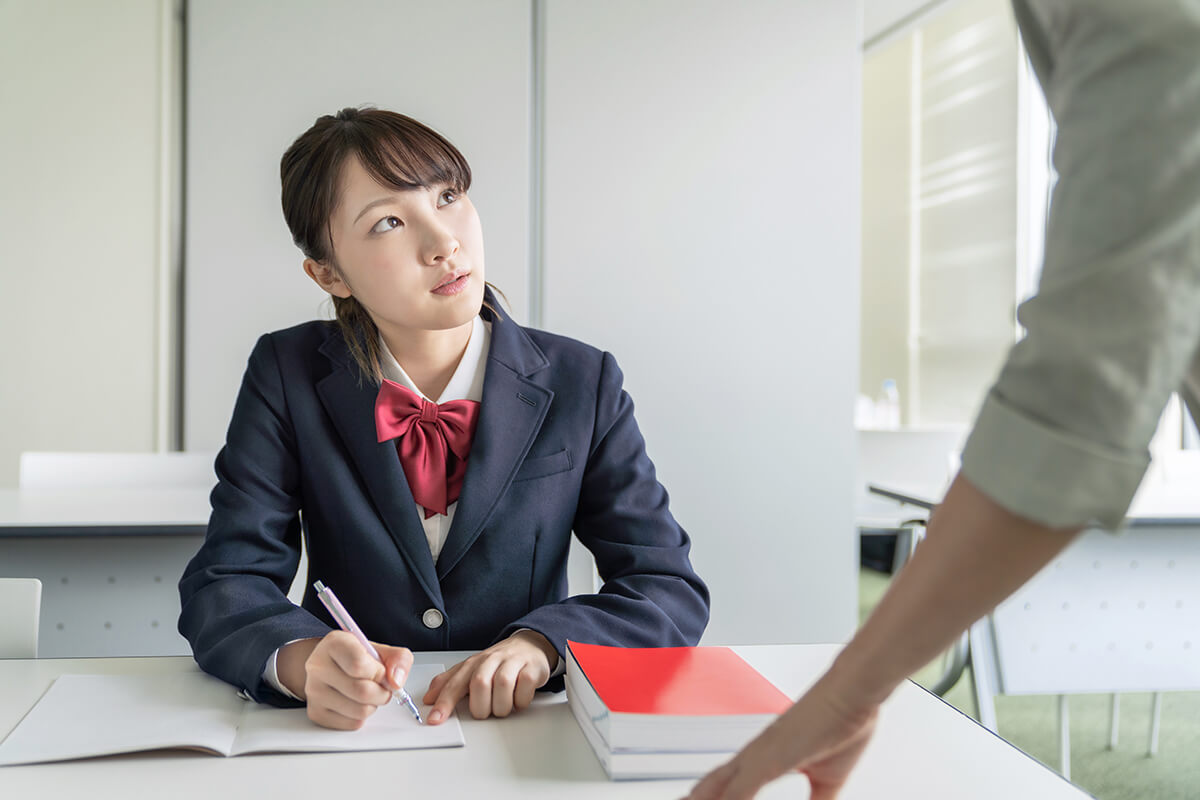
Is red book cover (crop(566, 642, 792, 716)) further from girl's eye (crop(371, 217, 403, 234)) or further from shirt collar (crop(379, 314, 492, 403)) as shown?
girl's eye (crop(371, 217, 403, 234))

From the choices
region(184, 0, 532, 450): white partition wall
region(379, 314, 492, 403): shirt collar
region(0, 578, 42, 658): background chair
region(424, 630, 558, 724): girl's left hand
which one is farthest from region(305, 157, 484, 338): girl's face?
region(184, 0, 532, 450): white partition wall

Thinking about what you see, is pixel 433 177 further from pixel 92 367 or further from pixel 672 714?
pixel 92 367

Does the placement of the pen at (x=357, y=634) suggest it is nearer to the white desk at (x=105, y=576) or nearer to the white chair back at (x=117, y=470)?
the white desk at (x=105, y=576)

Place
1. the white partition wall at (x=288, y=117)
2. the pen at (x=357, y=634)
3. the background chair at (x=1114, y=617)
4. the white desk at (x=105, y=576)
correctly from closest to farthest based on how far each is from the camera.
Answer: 1. the pen at (x=357, y=634)
2. the white desk at (x=105, y=576)
3. the background chair at (x=1114, y=617)
4. the white partition wall at (x=288, y=117)

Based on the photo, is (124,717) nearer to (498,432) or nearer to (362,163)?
(498,432)

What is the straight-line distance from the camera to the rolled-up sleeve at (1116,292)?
39cm

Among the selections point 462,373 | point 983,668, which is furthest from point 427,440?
point 983,668

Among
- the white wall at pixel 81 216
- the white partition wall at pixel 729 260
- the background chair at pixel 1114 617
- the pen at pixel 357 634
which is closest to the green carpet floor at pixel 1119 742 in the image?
the background chair at pixel 1114 617

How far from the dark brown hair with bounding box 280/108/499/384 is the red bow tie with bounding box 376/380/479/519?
73mm

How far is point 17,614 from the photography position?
1.23m

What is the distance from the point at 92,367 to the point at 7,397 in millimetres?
285

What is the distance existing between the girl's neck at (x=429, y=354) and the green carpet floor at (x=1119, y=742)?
175 cm

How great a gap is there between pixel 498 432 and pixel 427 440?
0.32 feet

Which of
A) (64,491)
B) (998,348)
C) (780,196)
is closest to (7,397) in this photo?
(64,491)
